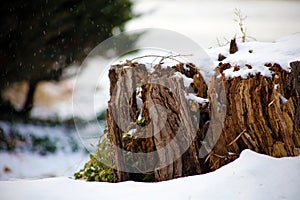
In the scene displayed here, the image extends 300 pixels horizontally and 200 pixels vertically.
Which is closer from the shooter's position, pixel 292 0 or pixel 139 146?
pixel 139 146

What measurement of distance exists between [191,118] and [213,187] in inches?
17.4

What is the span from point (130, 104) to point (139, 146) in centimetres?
21

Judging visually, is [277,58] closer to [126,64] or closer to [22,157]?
[126,64]

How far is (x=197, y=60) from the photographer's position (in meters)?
1.68

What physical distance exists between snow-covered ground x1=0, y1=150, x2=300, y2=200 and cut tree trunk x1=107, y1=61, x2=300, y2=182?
193 mm

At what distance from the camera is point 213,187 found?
113 cm

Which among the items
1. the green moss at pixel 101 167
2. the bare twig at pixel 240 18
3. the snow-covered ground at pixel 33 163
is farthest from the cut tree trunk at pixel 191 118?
the snow-covered ground at pixel 33 163

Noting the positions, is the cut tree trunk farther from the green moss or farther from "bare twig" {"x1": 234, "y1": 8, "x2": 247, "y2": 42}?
"bare twig" {"x1": 234, "y1": 8, "x2": 247, "y2": 42}

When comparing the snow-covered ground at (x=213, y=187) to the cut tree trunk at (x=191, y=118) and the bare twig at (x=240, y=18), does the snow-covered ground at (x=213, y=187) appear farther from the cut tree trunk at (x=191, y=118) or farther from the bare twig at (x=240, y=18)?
the bare twig at (x=240, y=18)

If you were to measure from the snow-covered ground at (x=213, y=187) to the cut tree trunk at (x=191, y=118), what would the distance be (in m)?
0.19

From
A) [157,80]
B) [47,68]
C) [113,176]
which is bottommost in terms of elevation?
[113,176]

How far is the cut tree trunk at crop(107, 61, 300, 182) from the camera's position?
1411mm

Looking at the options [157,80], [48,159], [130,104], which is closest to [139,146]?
[130,104]

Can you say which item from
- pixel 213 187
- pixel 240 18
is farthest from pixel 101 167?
pixel 240 18
